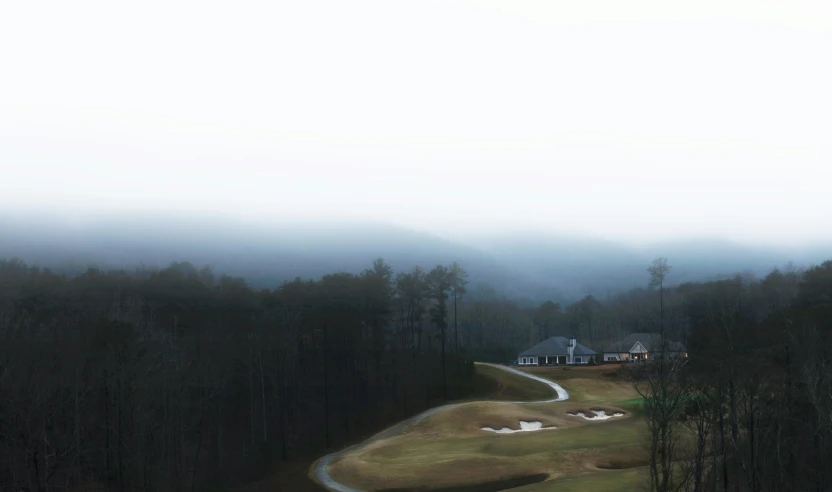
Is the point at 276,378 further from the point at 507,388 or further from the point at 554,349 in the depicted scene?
the point at 554,349

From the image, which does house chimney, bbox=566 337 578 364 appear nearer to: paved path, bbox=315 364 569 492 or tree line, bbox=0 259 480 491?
paved path, bbox=315 364 569 492

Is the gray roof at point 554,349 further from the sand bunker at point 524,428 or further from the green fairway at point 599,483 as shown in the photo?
the green fairway at point 599,483

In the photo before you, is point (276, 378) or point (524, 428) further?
point (276, 378)

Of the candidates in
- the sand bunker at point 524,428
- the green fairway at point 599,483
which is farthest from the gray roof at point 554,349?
the green fairway at point 599,483

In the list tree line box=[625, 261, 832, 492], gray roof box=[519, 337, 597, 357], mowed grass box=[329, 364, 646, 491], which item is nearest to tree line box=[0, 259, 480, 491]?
mowed grass box=[329, 364, 646, 491]

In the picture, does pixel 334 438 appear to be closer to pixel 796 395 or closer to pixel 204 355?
pixel 204 355

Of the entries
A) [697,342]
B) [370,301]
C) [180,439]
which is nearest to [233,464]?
[180,439]

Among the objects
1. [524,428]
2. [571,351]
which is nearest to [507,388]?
[524,428]
